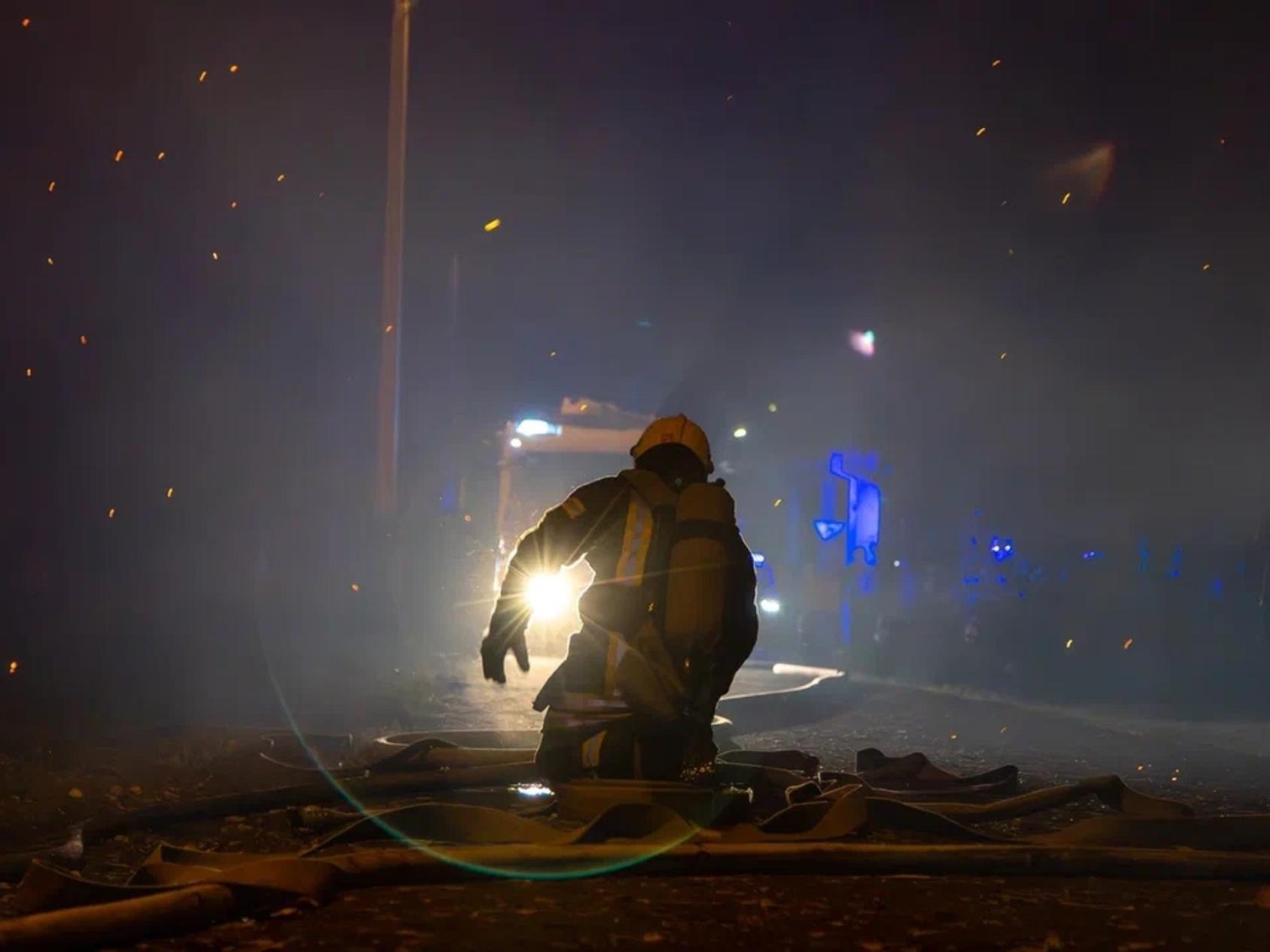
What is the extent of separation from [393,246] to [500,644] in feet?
46.2

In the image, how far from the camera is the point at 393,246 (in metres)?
18.7

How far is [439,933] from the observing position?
3.58 metres

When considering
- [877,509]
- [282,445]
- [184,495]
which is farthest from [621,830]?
[877,509]

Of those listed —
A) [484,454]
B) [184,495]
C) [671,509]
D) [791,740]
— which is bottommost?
[791,740]

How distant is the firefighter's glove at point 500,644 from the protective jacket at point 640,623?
2 cm

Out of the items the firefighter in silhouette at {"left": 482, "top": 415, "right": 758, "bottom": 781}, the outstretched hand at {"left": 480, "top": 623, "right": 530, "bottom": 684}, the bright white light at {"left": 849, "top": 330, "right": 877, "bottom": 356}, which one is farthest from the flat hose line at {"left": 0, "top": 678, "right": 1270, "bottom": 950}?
the bright white light at {"left": 849, "top": 330, "right": 877, "bottom": 356}

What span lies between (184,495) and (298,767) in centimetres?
861

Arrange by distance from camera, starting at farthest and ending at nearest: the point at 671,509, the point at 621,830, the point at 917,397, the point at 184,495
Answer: the point at 917,397
the point at 184,495
the point at 671,509
the point at 621,830

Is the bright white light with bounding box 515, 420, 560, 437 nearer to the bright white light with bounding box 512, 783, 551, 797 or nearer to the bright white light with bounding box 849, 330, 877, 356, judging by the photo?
the bright white light with bounding box 849, 330, 877, 356

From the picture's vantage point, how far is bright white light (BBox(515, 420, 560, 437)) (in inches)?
1475

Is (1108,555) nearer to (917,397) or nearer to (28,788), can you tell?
(917,397)

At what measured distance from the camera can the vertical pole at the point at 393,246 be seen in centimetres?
1859

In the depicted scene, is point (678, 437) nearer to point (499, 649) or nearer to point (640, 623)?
point (640, 623)

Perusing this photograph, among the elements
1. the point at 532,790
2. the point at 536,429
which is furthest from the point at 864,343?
the point at 532,790
